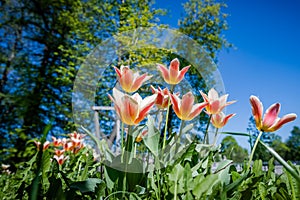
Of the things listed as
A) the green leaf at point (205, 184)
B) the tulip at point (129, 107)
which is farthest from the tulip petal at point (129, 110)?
the green leaf at point (205, 184)

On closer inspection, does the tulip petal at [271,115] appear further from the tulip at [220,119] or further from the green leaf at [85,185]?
the green leaf at [85,185]

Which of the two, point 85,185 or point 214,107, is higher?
point 214,107

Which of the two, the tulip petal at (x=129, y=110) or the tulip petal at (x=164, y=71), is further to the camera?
the tulip petal at (x=164, y=71)

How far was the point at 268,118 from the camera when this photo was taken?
0.33 m

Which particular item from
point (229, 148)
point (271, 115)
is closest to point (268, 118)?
point (271, 115)

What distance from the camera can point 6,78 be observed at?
6.09 metres

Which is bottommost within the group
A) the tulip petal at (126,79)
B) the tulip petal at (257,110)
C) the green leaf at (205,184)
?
the green leaf at (205,184)

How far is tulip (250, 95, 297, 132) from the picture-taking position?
0.33 m

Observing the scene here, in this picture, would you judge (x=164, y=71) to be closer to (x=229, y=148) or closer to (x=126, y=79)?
(x=126, y=79)

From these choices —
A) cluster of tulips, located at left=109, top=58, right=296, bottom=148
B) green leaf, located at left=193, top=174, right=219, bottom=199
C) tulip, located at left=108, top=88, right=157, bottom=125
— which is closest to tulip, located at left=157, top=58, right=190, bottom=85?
cluster of tulips, located at left=109, top=58, right=296, bottom=148

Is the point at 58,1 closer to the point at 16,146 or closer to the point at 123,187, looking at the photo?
the point at 16,146

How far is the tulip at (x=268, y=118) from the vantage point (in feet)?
1.07

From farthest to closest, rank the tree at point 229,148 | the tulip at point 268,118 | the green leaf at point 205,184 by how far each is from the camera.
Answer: the tree at point 229,148 → the tulip at point 268,118 → the green leaf at point 205,184

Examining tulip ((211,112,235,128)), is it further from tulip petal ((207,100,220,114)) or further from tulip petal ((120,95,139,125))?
tulip petal ((120,95,139,125))
